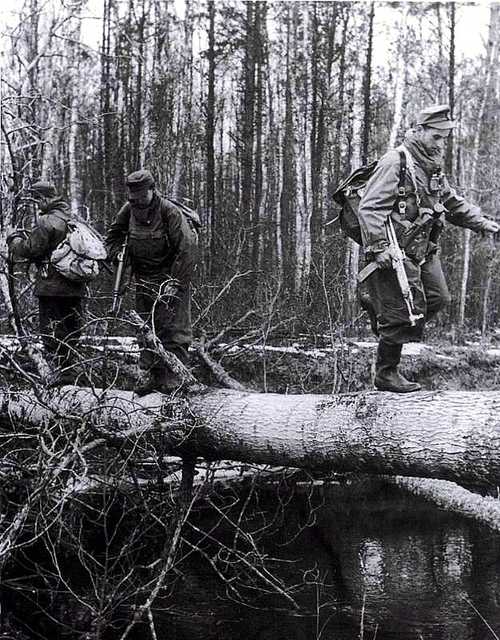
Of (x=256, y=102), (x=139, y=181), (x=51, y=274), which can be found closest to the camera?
(x=139, y=181)

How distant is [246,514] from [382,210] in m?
3.33

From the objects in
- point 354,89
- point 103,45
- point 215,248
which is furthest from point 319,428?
point 354,89

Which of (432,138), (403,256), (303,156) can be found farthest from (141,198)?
(303,156)

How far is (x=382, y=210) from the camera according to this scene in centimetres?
433

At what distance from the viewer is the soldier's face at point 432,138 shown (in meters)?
4.42

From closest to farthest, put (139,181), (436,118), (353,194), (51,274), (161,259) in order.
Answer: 1. (436,118)
2. (353,194)
3. (139,181)
4. (161,259)
5. (51,274)

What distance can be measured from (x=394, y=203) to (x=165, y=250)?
5.29ft

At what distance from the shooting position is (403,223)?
4.43 m

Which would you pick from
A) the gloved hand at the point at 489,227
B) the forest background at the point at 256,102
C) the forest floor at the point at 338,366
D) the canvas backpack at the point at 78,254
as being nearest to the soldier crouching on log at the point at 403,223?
the gloved hand at the point at 489,227

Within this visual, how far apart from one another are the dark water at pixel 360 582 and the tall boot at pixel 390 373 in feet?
3.94

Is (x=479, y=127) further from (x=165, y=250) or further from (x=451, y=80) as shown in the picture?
(x=165, y=250)

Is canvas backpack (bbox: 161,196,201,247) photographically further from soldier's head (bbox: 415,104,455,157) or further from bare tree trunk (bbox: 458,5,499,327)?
bare tree trunk (bbox: 458,5,499,327)

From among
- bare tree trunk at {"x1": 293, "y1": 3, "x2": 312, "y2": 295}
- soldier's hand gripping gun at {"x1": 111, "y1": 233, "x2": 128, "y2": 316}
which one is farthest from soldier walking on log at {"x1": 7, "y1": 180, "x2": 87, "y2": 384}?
bare tree trunk at {"x1": 293, "y1": 3, "x2": 312, "y2": 295}

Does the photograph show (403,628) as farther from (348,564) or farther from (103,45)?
(103,45)
